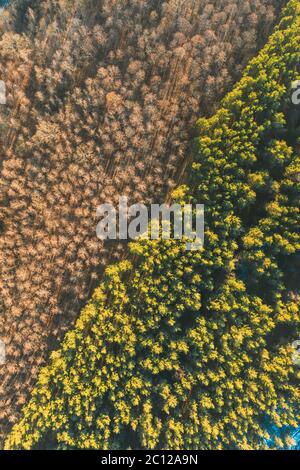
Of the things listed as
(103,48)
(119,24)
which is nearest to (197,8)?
(119,24)

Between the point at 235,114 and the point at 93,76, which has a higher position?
the point at 93,76

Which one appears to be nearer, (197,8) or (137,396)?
(137,396)

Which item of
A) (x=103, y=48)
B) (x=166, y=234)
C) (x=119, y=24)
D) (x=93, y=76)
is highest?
(x=119, y=24)

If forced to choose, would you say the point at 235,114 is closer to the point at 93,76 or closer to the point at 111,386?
the point at 93,76

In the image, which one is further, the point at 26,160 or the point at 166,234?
the point at 26,160
